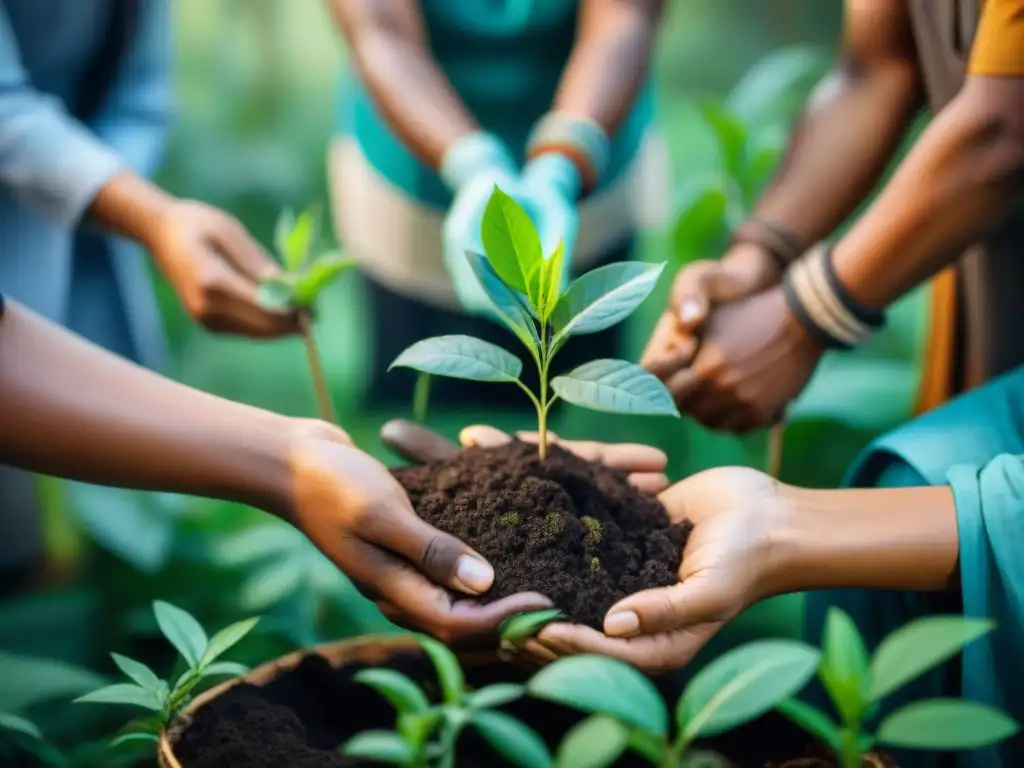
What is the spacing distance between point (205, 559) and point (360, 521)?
0.82m

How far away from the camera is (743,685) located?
47 cm

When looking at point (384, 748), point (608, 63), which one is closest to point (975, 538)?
point (384, 748)

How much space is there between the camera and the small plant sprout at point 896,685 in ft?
1.46

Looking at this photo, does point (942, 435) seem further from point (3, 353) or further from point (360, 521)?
point (3, 353)

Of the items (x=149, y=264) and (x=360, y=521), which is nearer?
(x=360, y=521)

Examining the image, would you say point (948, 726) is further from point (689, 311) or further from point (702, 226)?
point (702, 226)

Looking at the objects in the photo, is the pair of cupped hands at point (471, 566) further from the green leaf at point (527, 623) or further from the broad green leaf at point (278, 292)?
the broad green leaf at point (278, 292)

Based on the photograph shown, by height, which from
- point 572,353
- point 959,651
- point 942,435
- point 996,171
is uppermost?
point 996,171

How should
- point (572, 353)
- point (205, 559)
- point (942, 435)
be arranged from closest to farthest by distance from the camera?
point (942, 435) → point (205, 559) → point (572, 353)

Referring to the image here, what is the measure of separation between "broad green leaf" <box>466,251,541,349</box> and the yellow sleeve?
1.47 feet

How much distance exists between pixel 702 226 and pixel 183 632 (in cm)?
108

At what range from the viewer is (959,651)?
739mm

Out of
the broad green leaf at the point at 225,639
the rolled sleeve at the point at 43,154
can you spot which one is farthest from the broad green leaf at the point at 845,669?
the rolled sleeve at the point at 43,154

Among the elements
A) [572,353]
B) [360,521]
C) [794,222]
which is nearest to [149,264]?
[572,353]
